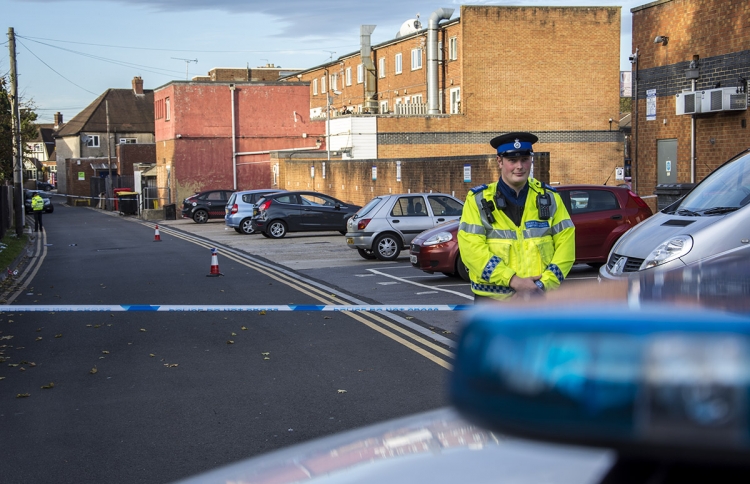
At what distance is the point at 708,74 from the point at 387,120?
2712 cm

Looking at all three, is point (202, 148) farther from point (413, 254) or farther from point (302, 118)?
point (413, 254)

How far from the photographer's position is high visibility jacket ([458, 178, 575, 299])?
5383 millimetres

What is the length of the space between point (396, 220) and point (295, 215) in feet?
34.9

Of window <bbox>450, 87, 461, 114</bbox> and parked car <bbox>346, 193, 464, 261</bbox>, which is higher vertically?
window <bbox>450, 87, 461, 114</bbox>

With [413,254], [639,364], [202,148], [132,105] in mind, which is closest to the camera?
[639,364]

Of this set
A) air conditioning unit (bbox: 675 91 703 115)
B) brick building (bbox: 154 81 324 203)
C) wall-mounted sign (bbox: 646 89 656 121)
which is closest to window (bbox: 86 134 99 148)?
brick building (bbox: 154 81 324 203)

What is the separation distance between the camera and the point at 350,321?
1188cm

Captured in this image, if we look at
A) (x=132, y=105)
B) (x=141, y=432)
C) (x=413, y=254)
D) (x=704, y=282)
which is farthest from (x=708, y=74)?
(x=132, y=105)

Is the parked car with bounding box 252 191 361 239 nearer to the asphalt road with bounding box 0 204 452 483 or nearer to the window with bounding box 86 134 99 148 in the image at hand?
the asphalt road with bounding box 0 204 452 483

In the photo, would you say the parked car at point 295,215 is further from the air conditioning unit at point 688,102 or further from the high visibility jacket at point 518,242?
the high visibility jacket at point 518,242

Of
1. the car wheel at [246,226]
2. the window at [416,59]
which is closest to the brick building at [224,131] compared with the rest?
the window at [416,59]

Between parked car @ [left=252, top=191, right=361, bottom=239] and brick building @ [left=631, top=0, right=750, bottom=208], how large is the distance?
11.4 metres

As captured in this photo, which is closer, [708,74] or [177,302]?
[177,302]

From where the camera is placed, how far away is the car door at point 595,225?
16266mm
